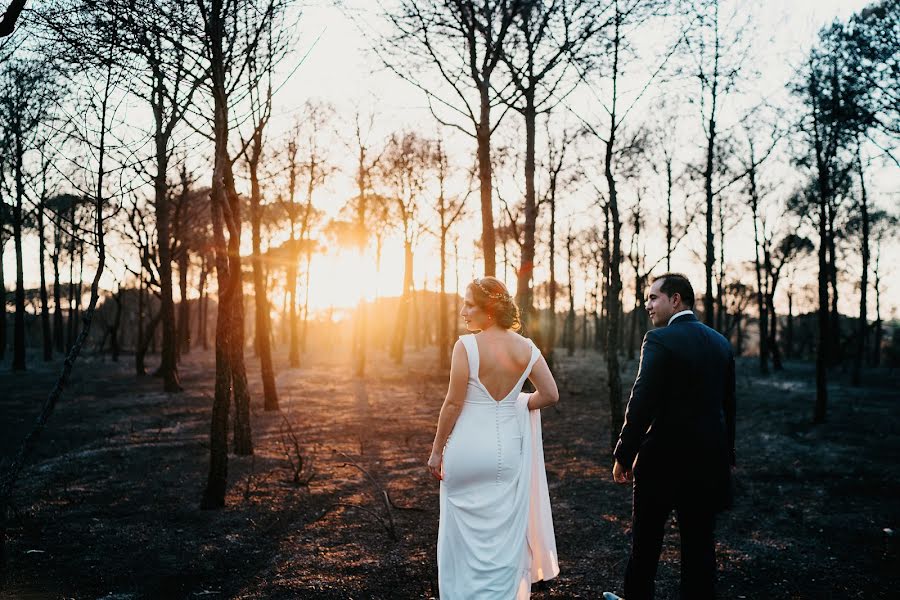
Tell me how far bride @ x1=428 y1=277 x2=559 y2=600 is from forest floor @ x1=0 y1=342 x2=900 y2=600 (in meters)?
1.24

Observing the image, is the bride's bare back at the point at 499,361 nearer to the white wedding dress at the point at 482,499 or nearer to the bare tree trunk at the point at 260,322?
the white wedding dress at the point at 482,499

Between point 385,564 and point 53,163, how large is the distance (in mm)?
5083

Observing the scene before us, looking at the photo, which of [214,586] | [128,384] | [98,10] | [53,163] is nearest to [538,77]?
[98,10]

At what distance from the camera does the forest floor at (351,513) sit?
191 inches

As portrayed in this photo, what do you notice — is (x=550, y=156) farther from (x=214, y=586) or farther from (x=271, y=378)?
(x=214, y=586)

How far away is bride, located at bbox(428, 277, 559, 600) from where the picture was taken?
11.8 feet

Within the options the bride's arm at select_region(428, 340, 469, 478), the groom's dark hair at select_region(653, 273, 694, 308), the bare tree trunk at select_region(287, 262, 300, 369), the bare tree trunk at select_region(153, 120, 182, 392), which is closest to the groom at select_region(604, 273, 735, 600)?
the groom's dark hair at select_region(653, 273, 694, 308)

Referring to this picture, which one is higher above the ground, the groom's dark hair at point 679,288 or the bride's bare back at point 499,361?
the groom's dark hair at point 679,288

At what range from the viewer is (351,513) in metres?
6.75

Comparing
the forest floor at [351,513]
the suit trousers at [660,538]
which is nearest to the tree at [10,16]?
the forest floor at [351,513]

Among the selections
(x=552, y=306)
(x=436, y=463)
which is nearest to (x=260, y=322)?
(x=436, y=463)

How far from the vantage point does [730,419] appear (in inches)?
144

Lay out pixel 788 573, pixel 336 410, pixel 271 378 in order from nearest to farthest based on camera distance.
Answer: pixel 788 573 → pixel 271 378 → pixel 336 410

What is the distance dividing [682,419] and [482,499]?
128cm
